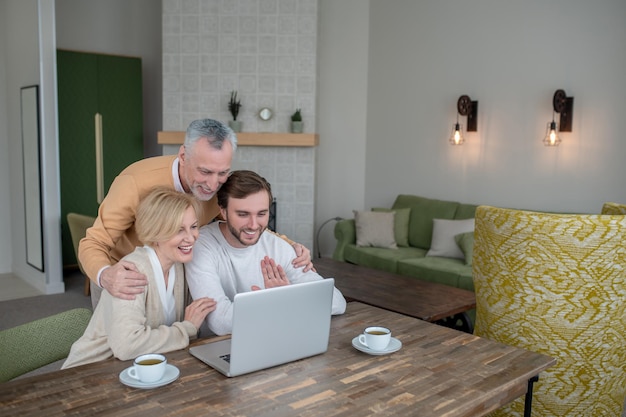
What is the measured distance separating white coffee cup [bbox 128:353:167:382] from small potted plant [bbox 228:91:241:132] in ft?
15.5

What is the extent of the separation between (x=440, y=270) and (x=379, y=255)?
0.75 metres

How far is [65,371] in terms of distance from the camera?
1.58 m

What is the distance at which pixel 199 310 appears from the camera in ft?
6.17

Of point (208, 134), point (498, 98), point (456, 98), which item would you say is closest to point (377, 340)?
point (208, 134)

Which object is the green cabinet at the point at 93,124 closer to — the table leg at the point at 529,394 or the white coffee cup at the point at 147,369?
the white coffee cup at the point at 147,369

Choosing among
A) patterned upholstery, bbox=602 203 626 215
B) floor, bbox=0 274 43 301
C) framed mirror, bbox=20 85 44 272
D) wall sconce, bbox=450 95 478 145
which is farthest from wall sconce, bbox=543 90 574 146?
floor, bbox=0 274 43 301

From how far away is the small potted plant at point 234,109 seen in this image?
6.10 m

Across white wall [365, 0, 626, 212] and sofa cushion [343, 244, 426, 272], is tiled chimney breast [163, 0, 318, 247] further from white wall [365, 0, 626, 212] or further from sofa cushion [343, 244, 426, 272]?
sofa cushion [343, 244, 426, 272]

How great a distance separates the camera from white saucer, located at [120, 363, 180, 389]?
58.3 inches

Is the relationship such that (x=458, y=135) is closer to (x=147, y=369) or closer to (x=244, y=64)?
(x=244, y=64)

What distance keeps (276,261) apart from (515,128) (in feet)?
11.9

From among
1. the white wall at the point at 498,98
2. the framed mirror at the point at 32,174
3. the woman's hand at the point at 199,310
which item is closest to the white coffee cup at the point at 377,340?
the woman's hand at the point at 199,310

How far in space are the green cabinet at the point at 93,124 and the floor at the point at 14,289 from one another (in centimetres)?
47

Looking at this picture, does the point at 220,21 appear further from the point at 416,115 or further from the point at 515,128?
the point at 515,128
